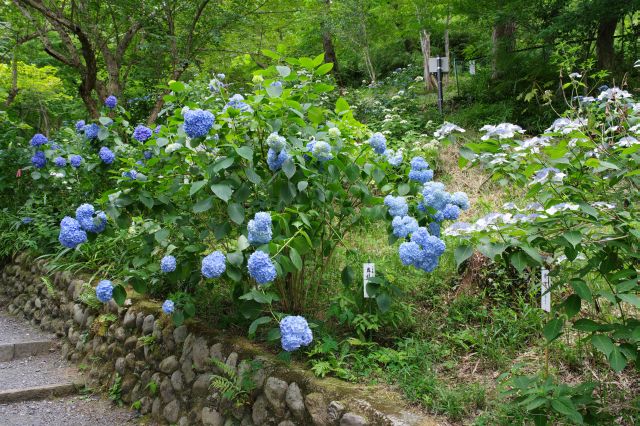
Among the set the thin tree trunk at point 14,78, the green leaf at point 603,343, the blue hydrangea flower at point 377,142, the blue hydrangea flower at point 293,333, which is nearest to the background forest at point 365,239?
the green leaf at point 603,343

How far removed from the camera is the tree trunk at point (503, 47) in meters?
7.09

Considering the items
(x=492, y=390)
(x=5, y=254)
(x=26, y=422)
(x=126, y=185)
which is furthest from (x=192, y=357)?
(x=5, y=254)

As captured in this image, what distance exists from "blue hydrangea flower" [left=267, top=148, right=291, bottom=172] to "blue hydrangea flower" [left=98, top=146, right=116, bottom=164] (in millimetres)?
1977

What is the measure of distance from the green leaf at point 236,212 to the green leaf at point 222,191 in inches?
2.9

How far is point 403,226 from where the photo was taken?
230 cm

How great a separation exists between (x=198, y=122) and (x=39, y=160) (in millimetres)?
3640

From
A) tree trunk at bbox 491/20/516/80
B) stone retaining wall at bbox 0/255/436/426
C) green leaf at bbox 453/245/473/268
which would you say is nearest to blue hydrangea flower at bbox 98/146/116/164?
stone retaining wall at bbox 0/255/436/426

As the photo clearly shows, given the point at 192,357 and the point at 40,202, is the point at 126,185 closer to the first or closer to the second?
the point at 192,357

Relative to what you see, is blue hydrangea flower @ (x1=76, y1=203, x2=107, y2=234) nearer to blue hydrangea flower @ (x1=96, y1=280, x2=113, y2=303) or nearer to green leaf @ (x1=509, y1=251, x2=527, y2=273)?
blue hydrangea flower @ (x1=96, y1=280, x2=113, y2=303)

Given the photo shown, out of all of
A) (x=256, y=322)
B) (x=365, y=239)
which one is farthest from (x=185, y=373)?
(x=365, y=239)

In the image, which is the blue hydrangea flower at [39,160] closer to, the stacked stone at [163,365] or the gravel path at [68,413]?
the stacked stone at [163,365]

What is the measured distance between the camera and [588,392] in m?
1.88

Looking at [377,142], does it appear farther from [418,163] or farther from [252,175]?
[252,175]

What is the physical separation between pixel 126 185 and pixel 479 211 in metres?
2.71
